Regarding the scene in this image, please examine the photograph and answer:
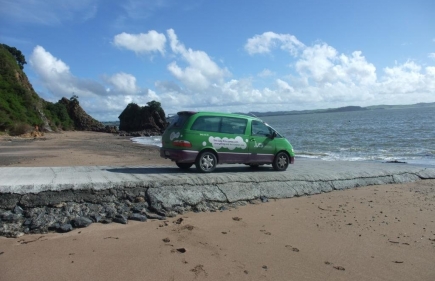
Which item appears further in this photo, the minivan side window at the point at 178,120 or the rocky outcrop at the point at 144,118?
the rocky outcrop at the point at 144,118

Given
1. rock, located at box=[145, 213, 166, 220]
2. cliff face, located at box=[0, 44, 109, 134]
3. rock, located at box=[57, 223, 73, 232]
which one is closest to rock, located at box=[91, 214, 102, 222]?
rock, located at box=[57, 223, 73, 232]

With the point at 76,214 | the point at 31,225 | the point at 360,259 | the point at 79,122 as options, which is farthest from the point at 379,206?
the point at 79,122

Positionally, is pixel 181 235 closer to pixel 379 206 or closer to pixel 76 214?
pixel 76 214

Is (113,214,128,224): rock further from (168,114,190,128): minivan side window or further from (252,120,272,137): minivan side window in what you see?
(252,120,272,137): minivan side window

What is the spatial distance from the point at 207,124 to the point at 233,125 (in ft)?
2.80

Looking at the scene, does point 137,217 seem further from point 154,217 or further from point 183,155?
point 183,155

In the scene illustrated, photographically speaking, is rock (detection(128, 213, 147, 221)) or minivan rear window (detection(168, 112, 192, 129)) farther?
minivan rear window (detection(168, 112, 192, 129))

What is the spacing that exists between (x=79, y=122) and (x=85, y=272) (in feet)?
213

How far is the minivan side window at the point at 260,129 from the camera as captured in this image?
36.2ft

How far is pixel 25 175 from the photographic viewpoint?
8.16 metres

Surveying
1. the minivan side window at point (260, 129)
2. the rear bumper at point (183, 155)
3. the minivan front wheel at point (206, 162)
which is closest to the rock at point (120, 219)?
the rear bumper at point (183, 155)

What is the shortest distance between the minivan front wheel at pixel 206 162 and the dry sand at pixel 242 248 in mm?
2387

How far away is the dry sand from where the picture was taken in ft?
16.1

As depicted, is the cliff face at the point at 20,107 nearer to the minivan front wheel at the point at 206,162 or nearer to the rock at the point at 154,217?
the minivan front wheel at the point at 206,162
